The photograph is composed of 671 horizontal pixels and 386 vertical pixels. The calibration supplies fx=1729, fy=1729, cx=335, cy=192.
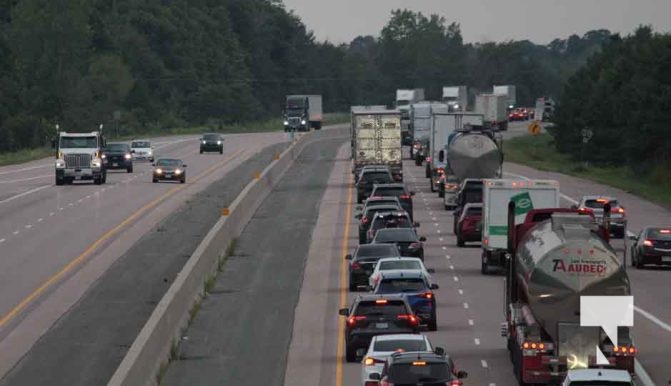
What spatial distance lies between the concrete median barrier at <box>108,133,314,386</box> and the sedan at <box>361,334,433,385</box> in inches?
152

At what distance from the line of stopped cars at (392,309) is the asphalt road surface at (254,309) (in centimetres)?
184

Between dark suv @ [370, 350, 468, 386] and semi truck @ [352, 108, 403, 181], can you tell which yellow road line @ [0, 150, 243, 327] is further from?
dark suv @ [370, 350, 468, 386]

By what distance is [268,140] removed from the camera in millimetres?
144125

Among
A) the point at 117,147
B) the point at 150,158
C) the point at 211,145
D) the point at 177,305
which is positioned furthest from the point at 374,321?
the point at 211,145

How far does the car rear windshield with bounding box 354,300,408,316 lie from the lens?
110ft

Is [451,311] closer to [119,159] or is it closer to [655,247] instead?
[655,247]

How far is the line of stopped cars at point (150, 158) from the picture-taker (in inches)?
3492

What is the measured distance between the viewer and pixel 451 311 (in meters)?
41.8

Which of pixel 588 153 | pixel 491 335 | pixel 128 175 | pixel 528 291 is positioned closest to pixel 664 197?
pixel 128 175

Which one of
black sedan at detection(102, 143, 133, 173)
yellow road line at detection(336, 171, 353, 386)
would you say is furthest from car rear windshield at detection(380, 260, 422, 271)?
black sedan at detection(102, 143, 133, 173)

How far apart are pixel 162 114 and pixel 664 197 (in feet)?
378

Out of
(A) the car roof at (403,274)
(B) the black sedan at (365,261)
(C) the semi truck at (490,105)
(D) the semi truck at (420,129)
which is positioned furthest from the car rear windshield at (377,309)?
(C) the semi truck at (490,105)

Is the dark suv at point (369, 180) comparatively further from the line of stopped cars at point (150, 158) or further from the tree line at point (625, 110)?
the tree line at point (625, 110)

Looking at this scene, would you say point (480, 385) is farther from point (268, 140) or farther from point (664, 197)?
point (268, 140)
